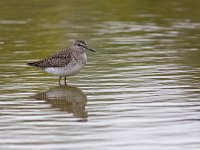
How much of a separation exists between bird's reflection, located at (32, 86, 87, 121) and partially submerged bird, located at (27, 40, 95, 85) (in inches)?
18.4

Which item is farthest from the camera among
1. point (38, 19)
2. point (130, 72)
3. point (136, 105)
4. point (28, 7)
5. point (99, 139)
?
point (28, 7)

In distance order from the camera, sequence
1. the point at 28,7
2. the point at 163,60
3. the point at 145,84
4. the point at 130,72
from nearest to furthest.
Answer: the point at 145,84 → the point at 130,72 → the point at 163,60 → the point at 28,7

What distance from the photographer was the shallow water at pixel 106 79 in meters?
14.4

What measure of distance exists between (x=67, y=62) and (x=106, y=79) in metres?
1.11

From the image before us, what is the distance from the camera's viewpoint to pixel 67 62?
2009 cm

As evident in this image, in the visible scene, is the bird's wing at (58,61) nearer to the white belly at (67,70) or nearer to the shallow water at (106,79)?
the white belly at (67,70)

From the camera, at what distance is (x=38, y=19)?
31.7m

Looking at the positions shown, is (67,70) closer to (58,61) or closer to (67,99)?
(58,61)

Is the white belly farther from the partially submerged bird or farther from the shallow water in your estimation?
the shallow water

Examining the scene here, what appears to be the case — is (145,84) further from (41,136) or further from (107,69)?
(41,136)

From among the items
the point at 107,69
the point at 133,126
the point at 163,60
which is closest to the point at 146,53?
the point at 163,60

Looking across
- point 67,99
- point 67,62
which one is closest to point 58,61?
point 67,62

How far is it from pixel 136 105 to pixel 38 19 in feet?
50.6

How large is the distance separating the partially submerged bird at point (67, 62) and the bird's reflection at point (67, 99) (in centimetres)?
47
